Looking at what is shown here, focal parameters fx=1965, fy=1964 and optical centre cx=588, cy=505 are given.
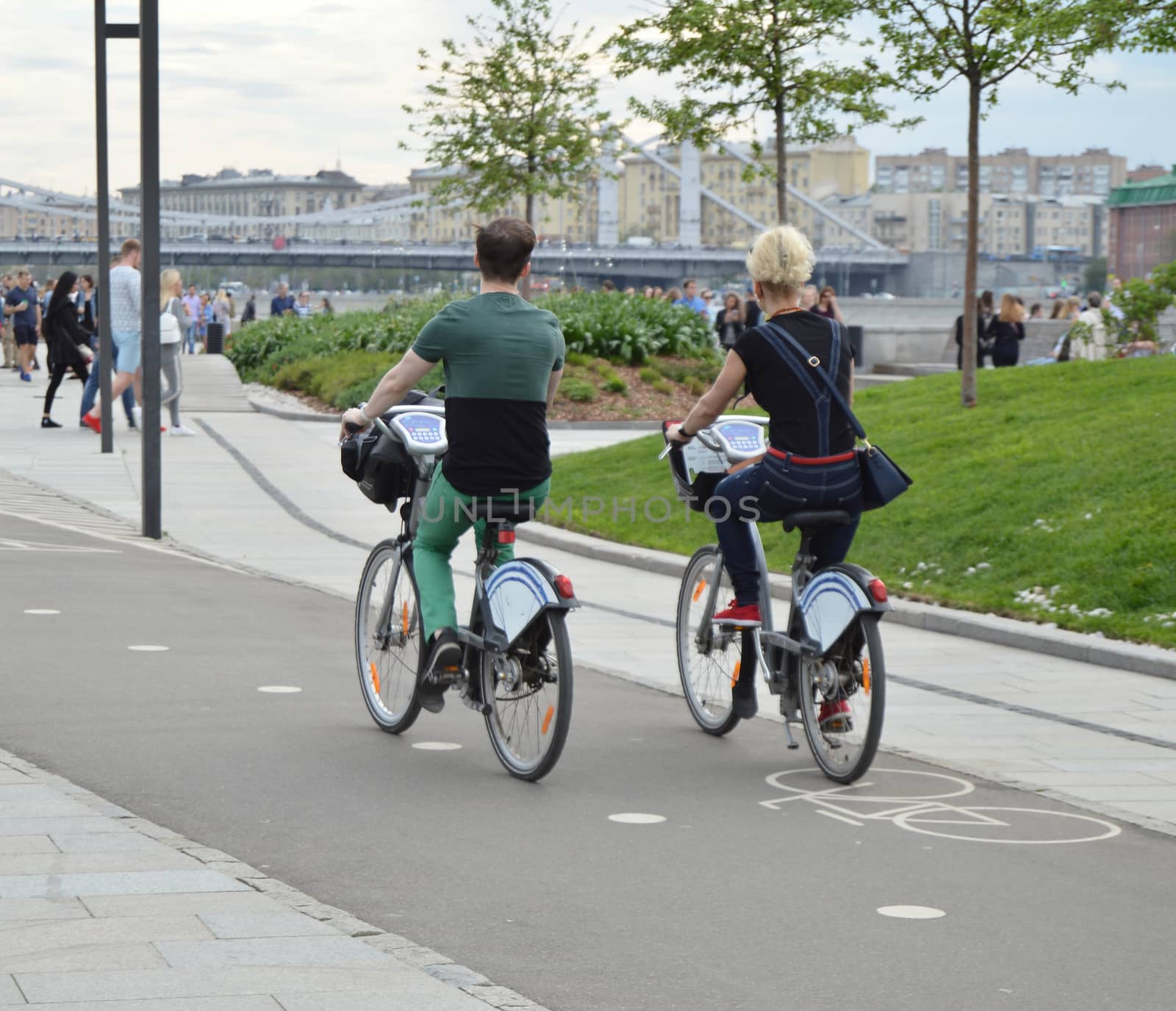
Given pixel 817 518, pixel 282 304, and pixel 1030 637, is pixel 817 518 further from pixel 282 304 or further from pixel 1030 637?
pixel 282 304

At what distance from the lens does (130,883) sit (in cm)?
452

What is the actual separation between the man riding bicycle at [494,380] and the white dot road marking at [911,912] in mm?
1878

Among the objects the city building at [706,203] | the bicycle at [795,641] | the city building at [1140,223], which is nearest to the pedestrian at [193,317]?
the bicycle at [795,641]

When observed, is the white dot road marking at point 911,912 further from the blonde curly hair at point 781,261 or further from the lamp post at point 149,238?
the lamp post at point 149,238

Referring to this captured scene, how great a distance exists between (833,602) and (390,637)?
1.62m

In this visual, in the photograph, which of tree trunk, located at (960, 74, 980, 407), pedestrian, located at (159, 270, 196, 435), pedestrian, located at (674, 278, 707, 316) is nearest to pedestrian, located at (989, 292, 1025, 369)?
tree trunk, located at (960, 74, 980, 407)

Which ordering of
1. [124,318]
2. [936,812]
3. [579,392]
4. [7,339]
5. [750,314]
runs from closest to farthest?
[936,812]
[124,318]
[579,392]
[750,314]
[7,339]

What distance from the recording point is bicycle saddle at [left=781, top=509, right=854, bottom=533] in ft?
20.3

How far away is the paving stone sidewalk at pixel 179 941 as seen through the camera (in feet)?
12.1

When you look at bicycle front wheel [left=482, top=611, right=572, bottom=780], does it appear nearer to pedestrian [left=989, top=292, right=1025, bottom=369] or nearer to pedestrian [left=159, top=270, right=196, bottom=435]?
pedestrian [left=159, top=270, right=196, bottom=435]

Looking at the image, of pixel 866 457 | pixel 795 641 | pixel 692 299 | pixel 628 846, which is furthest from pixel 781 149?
pixel 628 846

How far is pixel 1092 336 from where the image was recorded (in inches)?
818

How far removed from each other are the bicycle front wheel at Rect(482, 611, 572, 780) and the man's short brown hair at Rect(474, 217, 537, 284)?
1.10 meters

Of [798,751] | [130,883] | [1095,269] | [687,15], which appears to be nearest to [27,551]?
[798,751]
